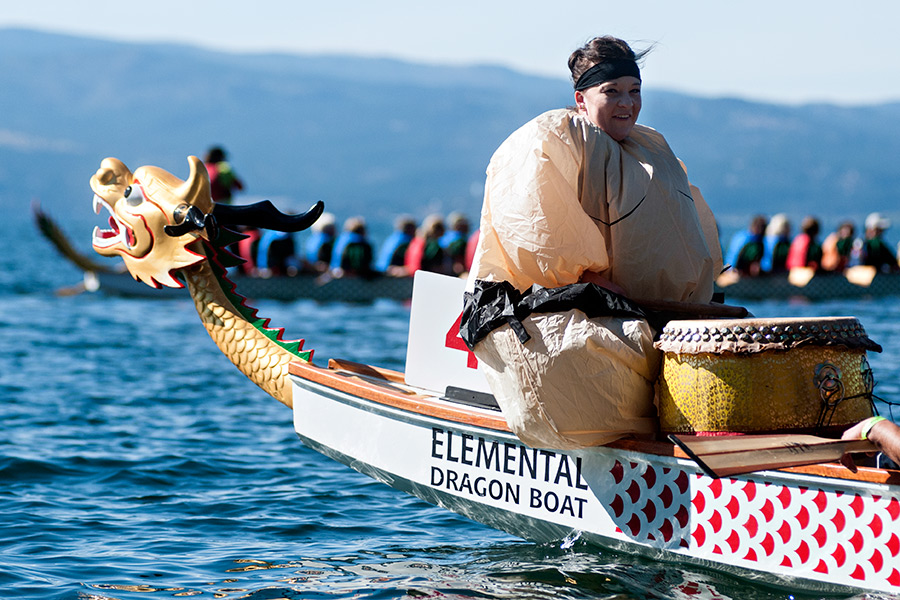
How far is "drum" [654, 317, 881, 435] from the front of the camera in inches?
176

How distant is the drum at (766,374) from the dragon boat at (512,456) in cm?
2

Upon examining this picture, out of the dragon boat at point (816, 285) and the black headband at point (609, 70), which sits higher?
the black headband at point (609, 70)

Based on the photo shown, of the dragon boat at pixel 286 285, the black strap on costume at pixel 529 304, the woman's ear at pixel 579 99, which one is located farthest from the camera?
the dragon boat at pixel 286 285

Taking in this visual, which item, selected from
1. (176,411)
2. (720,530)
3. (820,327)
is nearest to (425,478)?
(720,530)

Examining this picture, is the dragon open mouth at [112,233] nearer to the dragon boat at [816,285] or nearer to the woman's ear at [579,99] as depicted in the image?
the woman's ear at [579,99]

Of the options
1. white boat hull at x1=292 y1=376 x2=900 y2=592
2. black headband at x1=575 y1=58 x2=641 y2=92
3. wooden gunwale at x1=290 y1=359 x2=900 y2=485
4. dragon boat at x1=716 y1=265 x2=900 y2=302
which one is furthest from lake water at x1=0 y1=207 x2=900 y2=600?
dragon boat at x1=716 y1=265 x2=900 y2=302

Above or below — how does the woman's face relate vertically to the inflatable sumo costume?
above

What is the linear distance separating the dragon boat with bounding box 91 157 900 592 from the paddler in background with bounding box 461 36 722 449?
262 millimetres

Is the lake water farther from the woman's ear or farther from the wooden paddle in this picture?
the woman's ear

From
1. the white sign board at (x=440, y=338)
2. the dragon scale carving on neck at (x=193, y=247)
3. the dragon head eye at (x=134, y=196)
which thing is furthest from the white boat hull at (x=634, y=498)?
the dragon head eye at (x=134, y=196)

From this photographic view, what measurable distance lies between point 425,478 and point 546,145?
2.12m

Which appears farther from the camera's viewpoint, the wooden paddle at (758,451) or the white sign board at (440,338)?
the white sign board at (440,338)

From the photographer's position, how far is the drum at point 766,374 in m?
4.46

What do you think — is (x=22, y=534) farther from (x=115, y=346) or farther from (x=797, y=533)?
(x=115, y=346)
